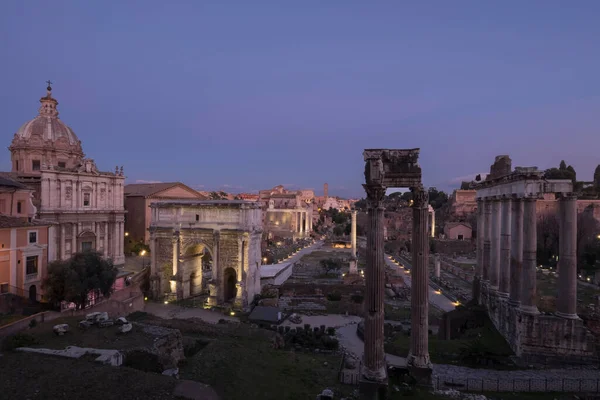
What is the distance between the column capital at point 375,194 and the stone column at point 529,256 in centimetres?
941

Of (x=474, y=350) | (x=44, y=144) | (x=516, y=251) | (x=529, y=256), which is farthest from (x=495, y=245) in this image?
(x=44, y=144)

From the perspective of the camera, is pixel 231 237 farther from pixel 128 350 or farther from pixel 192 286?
pixel 128 350

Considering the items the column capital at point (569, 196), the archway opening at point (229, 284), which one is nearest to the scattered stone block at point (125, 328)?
the archway opening at point (229, 284)

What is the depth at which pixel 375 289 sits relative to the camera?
9.86m

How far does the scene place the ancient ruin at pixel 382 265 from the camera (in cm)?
973

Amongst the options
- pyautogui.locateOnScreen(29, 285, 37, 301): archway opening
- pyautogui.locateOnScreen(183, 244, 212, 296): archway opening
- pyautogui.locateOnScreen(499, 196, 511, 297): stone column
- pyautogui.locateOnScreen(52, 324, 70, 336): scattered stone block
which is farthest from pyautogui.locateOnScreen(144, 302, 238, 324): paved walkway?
pyautogui.locateOnScreen(499, 196, 511, 297): stone column

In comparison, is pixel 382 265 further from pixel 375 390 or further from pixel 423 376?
pixel 423 376

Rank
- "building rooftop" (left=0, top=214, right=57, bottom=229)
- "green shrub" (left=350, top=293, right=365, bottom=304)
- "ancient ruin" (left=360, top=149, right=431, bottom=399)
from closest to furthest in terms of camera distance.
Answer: "ancient ruin" (left=360, top=149, right=431, bottom=399) → "building rooftop" (left=0, top=214, right=57, bottom=229) → "green shrub" (left=350, top=293, right=365, bottom=304)

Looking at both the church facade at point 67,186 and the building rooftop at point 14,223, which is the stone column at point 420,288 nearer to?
the building rooftop at point 14,223

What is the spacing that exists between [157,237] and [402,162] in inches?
992

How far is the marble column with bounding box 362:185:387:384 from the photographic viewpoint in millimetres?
9789

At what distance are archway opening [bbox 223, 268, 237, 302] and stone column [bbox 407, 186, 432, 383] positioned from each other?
20631mm

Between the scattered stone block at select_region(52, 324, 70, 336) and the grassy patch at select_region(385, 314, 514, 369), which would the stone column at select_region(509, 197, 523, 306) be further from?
the scattered stone block at select_region(52, 324, 70, 336)

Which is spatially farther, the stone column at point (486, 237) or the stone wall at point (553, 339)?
the stone column at point (486, 237)
